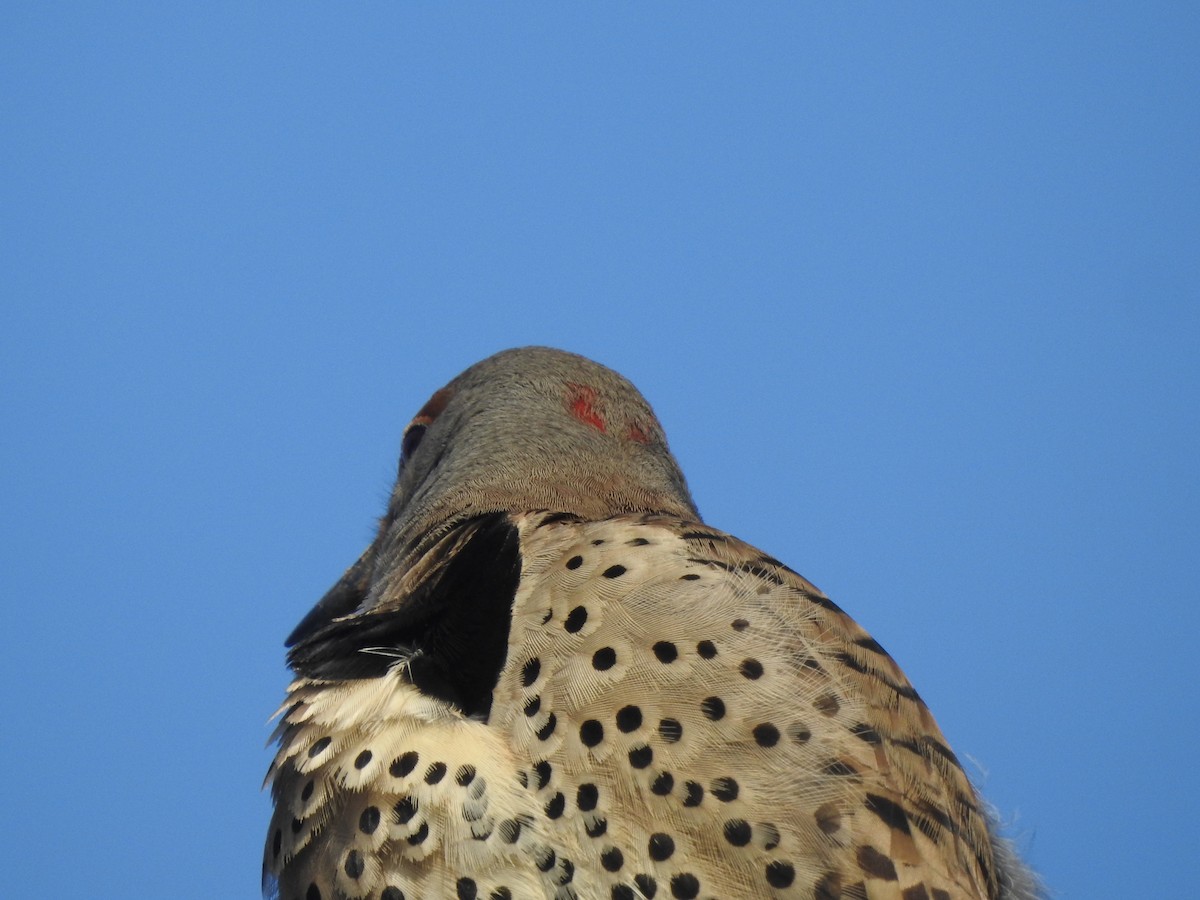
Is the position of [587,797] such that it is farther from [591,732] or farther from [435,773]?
[435,773]

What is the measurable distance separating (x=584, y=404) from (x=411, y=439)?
0.80 m

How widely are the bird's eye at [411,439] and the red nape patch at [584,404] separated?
65 centimetres

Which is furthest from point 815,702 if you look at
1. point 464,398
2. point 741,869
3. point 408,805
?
point 464,398

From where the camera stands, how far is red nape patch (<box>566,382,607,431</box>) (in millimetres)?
3811

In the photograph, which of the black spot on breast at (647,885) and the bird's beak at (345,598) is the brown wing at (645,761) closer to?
the black spot on breast at (647,885)

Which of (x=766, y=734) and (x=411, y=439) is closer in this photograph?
(x=766, y=734)

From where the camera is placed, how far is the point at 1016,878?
2895mm

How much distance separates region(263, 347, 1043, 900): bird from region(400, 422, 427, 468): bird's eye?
53.9 inches

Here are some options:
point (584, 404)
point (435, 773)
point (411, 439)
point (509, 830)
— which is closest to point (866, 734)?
point (509, 830)

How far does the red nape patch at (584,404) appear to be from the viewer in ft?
12.5

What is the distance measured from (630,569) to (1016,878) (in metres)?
1.22

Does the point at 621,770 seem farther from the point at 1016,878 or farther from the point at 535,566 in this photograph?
the point at 1016,878

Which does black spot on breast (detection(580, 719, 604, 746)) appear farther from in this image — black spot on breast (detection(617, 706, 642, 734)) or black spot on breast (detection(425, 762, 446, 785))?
black spot on breast (detection(425, 762, 446, 785))

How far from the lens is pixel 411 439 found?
438 cm
